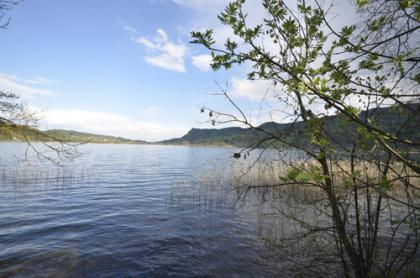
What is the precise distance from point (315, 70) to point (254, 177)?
20.7m

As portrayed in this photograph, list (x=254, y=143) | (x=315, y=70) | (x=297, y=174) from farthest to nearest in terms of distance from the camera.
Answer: (x=254, y=143)
(x=315, y=70)
(x=297, y=174)

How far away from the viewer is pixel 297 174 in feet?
6.77

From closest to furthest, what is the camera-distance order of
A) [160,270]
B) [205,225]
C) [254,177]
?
[160,270] < [205,225] < [254,177]

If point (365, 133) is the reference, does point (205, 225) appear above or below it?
below

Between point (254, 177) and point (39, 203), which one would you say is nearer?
point (39, 203)

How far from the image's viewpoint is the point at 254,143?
12.2 ft

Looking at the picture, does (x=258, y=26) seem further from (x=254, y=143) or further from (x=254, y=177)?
(x=254, y=177)

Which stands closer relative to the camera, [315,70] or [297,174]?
[297,174]

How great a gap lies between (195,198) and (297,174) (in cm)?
1674

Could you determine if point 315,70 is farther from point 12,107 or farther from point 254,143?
point 12,107

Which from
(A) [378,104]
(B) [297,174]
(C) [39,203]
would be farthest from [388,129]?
(C) [39,203]

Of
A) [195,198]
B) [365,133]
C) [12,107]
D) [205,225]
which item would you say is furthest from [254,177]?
[365,133]

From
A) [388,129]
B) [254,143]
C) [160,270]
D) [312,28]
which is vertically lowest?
[160,270]

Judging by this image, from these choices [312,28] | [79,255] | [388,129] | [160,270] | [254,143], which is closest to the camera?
[312,28]
